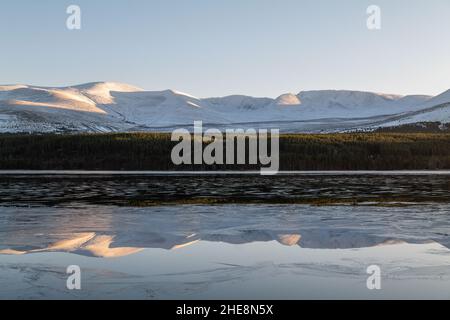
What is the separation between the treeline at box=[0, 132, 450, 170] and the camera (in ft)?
176

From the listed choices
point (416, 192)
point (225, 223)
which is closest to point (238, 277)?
point (225, 223)

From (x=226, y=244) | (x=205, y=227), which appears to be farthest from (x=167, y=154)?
(x=226, y=244)

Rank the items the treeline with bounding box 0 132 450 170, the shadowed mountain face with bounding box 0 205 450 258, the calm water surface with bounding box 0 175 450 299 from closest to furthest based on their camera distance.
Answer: the calm water surface with bounding box 0 175 450 299, the shadowed mountain face with bounding box 0 205 450 258, the treeline with bounding box 0 132 450 170

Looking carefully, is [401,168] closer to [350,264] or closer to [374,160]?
[374,160]

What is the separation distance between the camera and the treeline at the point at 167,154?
53.8 meters

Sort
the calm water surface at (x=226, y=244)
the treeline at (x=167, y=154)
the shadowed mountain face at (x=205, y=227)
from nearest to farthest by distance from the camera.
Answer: the calm water surface at (x=226, y=244), the shadowed mountain face at (x=205, y=227), the treeline at (x=167, y=154)

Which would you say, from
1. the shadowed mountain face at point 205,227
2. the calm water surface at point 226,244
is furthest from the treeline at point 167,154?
the shadowed mountain face at point 205,227

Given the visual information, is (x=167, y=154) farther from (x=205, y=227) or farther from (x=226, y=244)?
(x=226, y=244)

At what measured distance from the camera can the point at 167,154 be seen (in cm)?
5653

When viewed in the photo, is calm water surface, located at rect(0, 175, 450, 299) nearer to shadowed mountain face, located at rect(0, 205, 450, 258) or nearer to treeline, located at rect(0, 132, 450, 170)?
shadowed mountain face, located at rect(0, 205, 450, 258)

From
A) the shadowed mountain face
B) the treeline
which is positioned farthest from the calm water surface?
the treeline

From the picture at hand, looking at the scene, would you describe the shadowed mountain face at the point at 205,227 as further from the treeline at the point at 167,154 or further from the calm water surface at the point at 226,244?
the treeline at the point at 167,154
